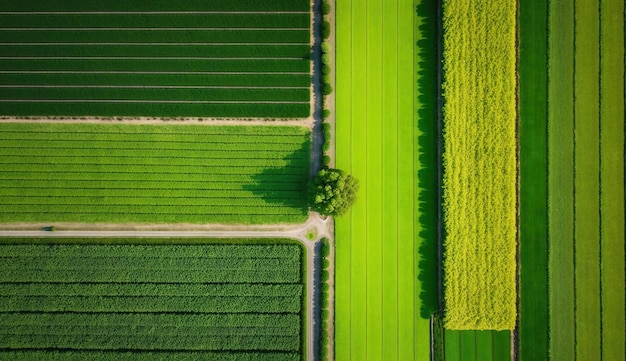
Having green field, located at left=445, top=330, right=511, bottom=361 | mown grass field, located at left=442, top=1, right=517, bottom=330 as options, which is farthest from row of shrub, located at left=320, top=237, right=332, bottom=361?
green field, located at left=445, top=330, right=511, bottom=361

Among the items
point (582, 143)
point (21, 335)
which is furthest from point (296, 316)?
point (582, 143)

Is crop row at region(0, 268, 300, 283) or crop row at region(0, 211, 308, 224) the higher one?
crop row at region(0, 211, 308, 224)

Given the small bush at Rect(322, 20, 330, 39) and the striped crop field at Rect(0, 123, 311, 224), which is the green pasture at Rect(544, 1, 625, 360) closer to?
the small bush at Rect(322, 20, 330, 39)

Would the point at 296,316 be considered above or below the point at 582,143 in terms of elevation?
below

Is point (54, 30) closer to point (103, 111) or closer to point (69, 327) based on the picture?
point (103, 111)

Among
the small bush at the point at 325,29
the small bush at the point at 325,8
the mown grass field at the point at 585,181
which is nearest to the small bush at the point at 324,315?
the mown grass field at the point at 585,181

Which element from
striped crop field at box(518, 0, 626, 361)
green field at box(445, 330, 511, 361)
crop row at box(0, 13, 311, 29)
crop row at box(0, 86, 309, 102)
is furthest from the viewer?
crop row at box(0, 13, 311, 29)
